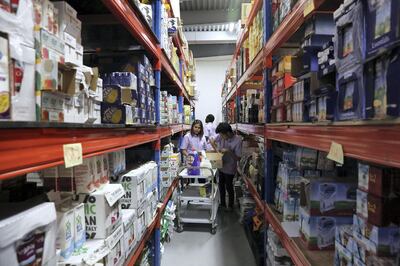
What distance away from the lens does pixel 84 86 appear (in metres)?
1.14

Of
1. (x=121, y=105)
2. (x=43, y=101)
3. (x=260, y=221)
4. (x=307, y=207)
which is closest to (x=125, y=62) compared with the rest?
(x=121, y=105)

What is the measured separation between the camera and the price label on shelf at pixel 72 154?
87cm

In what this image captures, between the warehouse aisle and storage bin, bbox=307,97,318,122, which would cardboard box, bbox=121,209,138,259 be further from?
the warehouse aisle

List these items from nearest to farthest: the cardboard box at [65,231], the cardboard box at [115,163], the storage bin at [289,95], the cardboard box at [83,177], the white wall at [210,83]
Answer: the cardboard box at [65,231]
the cardboard box at [83,177]
the cardboard box at [115,163]
the storage bin at [289,95]
the white wall at [210,83]

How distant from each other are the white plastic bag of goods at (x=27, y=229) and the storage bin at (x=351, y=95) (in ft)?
3.28

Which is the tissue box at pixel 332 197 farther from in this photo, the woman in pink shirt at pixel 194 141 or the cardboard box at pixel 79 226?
the woman in pink shirt at pixel 194 141

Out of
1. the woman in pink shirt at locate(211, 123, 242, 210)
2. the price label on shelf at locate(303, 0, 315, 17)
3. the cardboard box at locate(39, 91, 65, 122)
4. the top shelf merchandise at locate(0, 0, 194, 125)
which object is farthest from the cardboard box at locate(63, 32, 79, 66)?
the woman in pink shirt at locate(211, 123, 242, 210)

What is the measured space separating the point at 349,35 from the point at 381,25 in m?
0.21

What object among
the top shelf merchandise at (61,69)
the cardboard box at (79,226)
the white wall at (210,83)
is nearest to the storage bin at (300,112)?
the top shelf merchandise at (61,69)

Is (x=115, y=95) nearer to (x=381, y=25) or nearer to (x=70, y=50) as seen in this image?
(x=70, y=50)

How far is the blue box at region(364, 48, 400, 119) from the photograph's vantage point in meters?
0.76

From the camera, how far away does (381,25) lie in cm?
82

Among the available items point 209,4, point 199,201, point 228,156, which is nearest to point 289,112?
point 199,201

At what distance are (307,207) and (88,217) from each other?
110 cm
